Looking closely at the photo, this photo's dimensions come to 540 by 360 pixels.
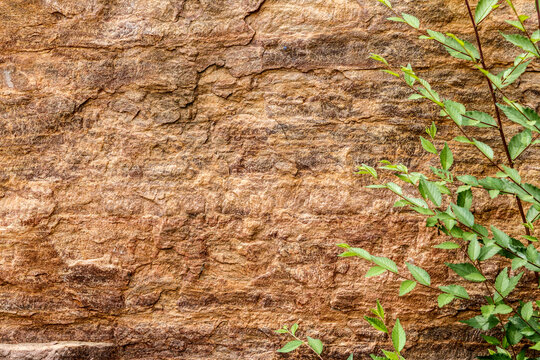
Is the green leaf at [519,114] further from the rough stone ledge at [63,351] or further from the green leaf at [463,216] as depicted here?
the rough stone ledge at [63,351]

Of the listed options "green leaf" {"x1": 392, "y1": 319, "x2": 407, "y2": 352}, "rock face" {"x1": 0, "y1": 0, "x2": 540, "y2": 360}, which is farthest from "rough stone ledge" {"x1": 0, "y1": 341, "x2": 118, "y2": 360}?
"green leaf" {"x1": 392, "y1": 319, "x2": 407, "y2": 352}

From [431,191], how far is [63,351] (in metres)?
1.54

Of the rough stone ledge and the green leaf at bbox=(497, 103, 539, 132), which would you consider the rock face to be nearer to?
the rough stone ledge

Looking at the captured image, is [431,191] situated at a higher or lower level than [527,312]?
higher

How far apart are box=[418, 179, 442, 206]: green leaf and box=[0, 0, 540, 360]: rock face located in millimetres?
461

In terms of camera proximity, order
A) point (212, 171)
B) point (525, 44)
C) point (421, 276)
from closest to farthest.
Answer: point (525, 44)
point (421, 276)
point (212, 171)

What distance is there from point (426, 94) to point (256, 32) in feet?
2.47

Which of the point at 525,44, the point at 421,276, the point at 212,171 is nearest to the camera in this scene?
the point at 525,44

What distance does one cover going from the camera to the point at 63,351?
1.92m

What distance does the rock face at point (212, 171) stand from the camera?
185 centimetres

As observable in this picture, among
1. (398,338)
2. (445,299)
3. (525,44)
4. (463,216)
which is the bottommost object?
(398,338)

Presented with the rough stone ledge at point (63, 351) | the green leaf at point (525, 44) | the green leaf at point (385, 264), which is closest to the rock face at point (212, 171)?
the rough stone ledge at point (63, 351)

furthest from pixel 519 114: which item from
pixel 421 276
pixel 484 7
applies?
pixel 421 276

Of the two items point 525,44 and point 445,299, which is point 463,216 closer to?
point 445,299
